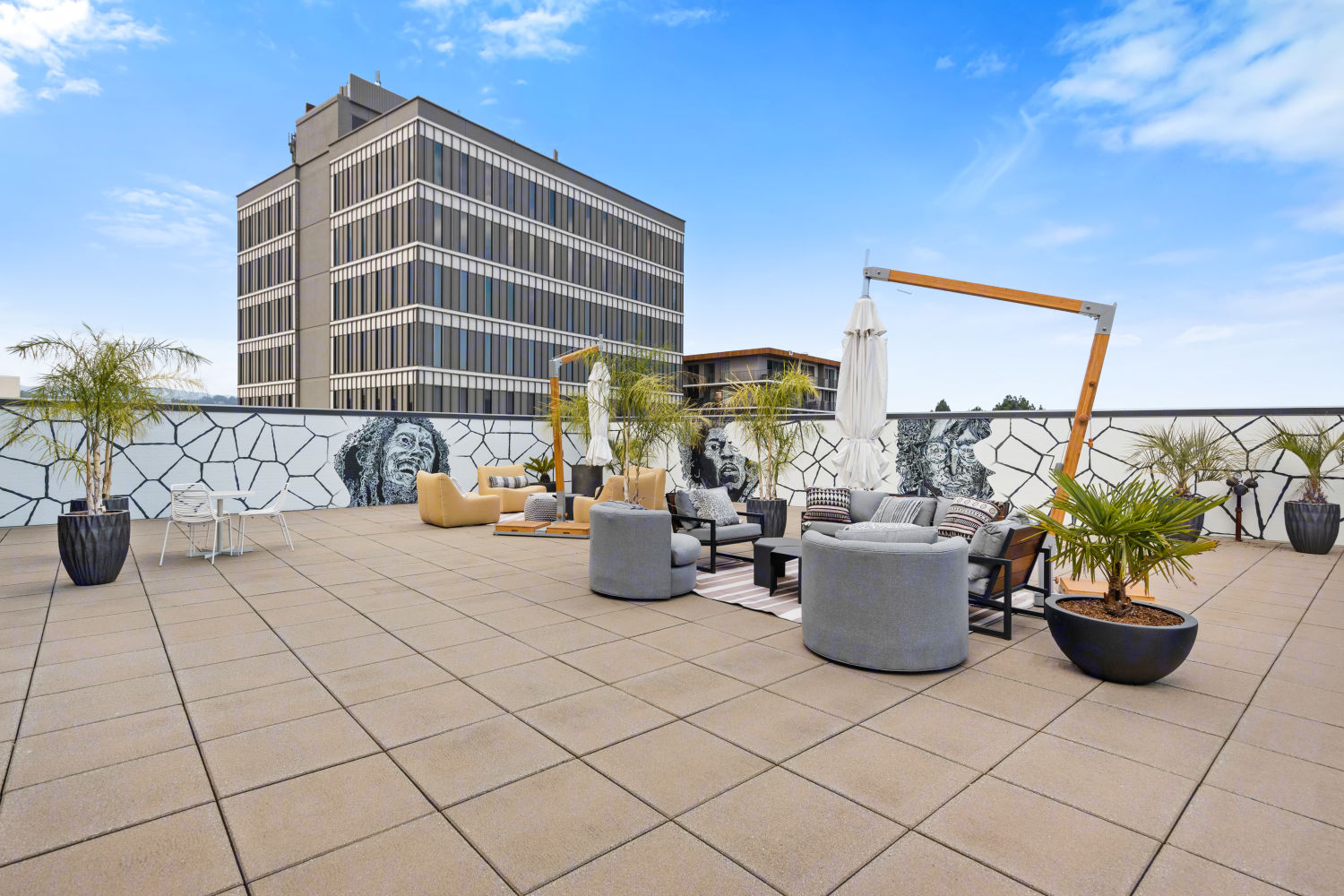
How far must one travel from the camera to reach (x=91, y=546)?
17.5 feet

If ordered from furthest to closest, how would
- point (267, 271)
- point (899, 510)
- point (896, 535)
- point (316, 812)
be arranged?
1. point (267, 271)
2. point (899, 510)
3. point (896, 535)
4. point (316, 812)

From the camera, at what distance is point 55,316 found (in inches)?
218

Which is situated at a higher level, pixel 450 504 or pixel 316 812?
pixel 450 504

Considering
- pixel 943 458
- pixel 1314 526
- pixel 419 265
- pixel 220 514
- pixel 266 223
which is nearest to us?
pixel 220 514

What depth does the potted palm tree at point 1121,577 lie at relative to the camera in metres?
3.24

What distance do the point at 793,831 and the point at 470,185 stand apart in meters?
34.4

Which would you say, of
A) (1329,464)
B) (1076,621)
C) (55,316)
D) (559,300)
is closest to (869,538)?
(1076,621)

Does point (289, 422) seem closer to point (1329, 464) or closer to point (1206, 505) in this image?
point (1206, 505)

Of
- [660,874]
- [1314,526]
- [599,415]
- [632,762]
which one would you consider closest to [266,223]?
[599,415]

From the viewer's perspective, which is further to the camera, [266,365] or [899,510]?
[266,365]

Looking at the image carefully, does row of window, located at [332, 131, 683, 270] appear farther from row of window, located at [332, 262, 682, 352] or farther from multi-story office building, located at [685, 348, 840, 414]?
multi-story office building, located at [685, 348, 840, 414]

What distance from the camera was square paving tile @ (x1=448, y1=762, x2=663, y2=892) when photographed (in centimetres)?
183

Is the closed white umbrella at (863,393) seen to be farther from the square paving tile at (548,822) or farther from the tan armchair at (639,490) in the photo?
the square paving tile at (548,822)

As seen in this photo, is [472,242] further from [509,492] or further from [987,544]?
[987,544]
